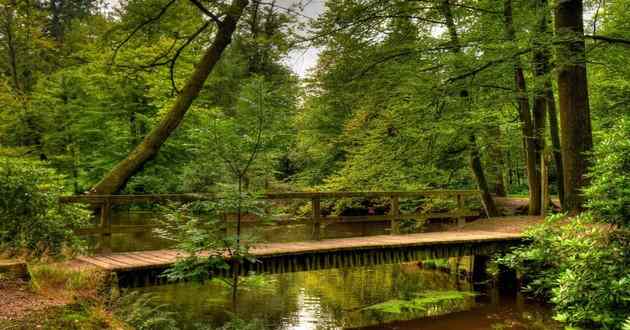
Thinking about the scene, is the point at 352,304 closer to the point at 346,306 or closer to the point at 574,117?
the point at 346,306

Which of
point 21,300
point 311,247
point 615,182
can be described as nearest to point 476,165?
point 311,247

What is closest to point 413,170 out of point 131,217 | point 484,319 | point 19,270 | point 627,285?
point 484,319

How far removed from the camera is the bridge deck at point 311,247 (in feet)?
22.1

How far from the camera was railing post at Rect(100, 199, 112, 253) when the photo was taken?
7441 mm

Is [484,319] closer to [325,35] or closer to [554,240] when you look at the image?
[554,240]

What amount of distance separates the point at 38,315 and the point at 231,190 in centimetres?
247

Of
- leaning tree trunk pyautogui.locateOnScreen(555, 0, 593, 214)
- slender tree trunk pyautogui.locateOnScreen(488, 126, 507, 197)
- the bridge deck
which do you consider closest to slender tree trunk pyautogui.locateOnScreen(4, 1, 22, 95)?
the bridge deck

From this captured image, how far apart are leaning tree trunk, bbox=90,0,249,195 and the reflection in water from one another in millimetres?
2479

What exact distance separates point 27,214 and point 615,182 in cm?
752

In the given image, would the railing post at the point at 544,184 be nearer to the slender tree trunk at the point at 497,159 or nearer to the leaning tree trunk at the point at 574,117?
the slender tree trunk at the point at 497,159

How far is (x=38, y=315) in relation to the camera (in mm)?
3932

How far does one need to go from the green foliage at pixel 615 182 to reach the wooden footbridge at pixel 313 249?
3.86 meters

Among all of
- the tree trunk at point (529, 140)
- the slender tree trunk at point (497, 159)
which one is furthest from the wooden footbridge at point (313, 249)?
the tree trunk at point (529, 140)

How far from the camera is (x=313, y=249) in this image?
823cm
